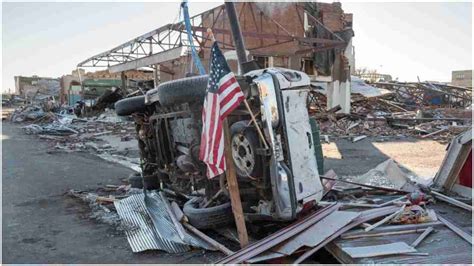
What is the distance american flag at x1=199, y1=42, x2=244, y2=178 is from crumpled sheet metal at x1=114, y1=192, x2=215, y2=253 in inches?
36.4

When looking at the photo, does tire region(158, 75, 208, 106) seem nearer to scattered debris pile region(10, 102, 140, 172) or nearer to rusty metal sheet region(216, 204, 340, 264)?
rusty metal sheet region(216, 204, 340, 264)

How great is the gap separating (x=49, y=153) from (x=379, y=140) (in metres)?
10.3

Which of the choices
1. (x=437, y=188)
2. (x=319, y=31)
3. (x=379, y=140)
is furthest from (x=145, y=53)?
(x=437, y=188)

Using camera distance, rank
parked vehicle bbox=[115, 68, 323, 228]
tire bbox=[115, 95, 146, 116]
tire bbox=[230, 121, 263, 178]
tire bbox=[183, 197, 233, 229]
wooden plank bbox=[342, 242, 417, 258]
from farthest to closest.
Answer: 1. tire bbox=[115, 95, 146, 116]
2. tire bbox=[183, 197, 233, 229]
3. tire bbox=[230, 121, 263, 178]
4. parked vehicle bbox=[115, 68, 323, 228]
5. wooden plank bbox=[342, 242, 417, 258]

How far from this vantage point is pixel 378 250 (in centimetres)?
325

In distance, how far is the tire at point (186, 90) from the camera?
423cm

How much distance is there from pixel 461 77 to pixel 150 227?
139 feet

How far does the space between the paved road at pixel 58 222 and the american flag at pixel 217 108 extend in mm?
966

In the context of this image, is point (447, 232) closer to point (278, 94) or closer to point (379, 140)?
point (278, 94)

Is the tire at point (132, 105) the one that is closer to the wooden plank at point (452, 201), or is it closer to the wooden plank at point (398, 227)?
the wooden plank at point (398, 227)

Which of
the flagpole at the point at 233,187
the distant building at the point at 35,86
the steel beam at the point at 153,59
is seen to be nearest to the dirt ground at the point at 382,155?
the flagpole at the point at 233,187

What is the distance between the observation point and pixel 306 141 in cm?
409

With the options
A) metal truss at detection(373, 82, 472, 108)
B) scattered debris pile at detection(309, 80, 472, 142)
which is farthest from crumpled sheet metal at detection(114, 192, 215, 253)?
metal truss at detection(373, 82, 472, 108)

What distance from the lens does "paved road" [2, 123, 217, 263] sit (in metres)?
3.90
